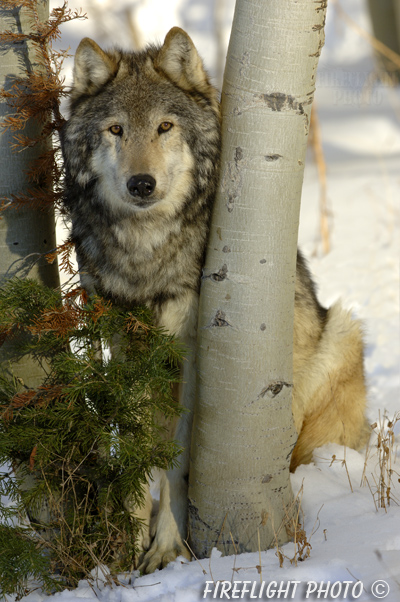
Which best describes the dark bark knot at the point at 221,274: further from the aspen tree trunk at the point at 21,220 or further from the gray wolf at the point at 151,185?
the aspen tree trunk at the point at 21,220

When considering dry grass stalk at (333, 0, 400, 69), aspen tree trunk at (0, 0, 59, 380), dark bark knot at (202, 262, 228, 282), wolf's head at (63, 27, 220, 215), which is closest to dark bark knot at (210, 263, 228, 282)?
dark bark knot at (202, 262, 228, 282)

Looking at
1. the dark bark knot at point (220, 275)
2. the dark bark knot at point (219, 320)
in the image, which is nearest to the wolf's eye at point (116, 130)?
the dark bark knot at point (220, 275)

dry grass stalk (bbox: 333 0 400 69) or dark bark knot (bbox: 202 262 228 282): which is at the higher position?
dry grass stalk (bbox: 333 0 400 69)

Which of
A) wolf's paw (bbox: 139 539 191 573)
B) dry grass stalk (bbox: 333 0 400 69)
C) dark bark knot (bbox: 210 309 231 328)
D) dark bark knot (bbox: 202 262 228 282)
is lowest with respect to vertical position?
wolf's paw (bbox: 139 539 191 573)

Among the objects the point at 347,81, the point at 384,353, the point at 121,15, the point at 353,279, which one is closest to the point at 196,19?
the point at 121,15

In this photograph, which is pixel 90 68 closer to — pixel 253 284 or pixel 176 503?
pixel 253 284

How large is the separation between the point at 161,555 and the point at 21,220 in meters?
1.81

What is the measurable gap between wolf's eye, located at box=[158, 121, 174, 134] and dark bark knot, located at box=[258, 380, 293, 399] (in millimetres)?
1251

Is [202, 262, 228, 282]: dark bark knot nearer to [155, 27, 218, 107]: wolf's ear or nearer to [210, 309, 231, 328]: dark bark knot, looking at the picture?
[210, 309, 231, 328]: dark bark knot

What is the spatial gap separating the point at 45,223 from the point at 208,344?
1.16 m

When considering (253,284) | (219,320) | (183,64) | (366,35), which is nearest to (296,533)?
(219,320)

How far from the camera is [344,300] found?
6.64 m

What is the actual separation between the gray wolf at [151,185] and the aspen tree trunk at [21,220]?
9.8 inches

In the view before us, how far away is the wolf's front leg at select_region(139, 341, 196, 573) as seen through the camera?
2.83 m
